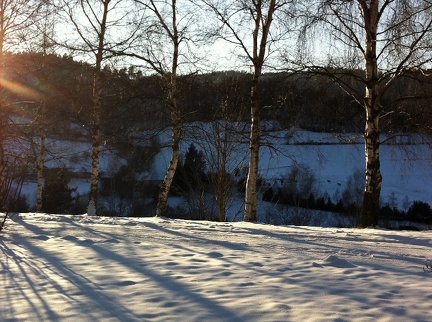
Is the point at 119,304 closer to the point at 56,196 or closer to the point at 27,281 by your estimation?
the point at 27,281

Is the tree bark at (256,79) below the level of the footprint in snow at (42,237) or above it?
above

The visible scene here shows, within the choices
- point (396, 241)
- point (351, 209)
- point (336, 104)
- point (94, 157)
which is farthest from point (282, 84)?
point (351, 209)

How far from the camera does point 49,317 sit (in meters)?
3.16

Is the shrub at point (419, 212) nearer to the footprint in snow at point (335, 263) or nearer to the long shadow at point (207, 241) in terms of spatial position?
the long shadow at point (207, 241)

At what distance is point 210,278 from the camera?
426 cm

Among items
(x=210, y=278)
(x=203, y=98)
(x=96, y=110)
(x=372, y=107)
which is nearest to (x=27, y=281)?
(x=210, y=278)

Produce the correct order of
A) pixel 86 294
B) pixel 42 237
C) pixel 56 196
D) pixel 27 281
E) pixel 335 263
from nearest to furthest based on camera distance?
1. pixel 86 294
2. pixel 27 281
3. pixel 335 263
4. pixel 42 237
5. pixel 56 196

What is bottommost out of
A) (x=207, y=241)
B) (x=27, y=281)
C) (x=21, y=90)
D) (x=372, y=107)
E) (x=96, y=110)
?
(x=27, y=281)

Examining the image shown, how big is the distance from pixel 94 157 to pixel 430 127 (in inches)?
390

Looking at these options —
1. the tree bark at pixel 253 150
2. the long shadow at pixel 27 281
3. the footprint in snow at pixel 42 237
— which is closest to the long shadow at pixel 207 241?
the footprint in snow at pixel 42 237

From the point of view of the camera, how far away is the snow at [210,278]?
10.6 ft

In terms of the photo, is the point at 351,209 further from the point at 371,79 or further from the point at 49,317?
the point at 49,317

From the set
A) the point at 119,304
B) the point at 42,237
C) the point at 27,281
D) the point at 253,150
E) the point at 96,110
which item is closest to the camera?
the point at 119,304

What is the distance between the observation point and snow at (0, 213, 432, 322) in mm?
3246
